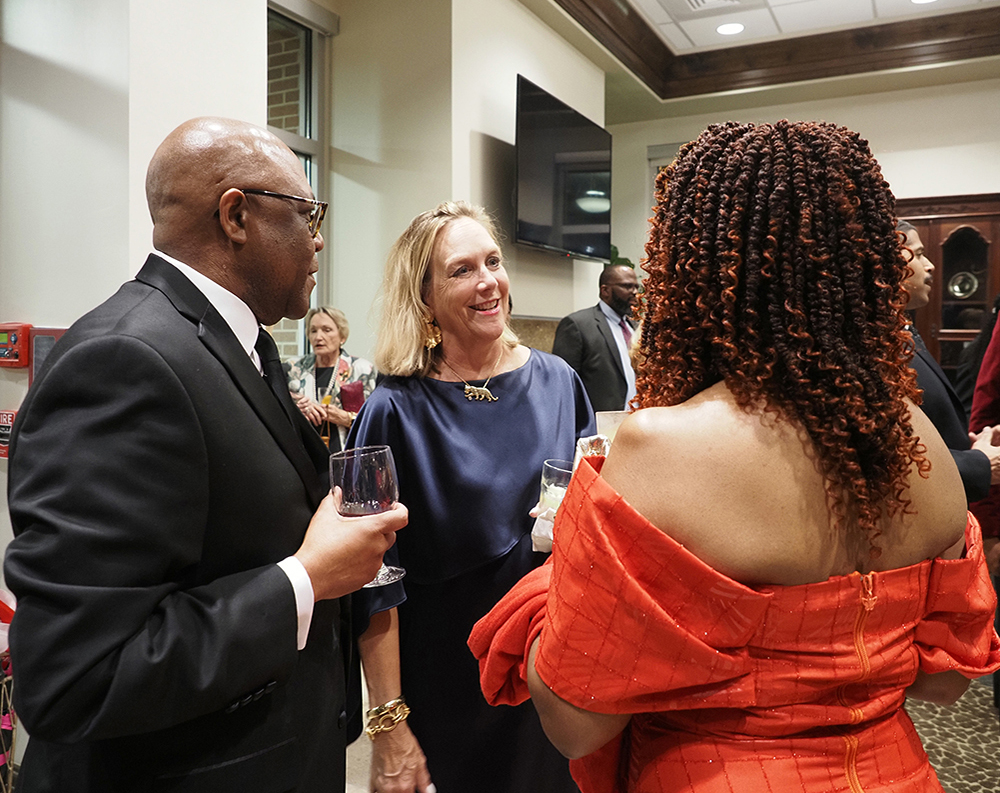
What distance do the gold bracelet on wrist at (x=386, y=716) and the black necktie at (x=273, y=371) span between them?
0.66 metres

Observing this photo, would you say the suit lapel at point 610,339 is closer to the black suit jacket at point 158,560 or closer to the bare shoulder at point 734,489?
the black suit jacket at point 158,560

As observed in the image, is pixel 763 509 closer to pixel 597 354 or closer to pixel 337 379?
pixel 337 379

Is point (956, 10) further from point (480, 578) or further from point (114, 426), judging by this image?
point (114, 426)

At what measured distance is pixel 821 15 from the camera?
5.93 meters

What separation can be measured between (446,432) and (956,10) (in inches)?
246

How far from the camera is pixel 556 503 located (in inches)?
60.4

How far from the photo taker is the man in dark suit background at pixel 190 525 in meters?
0.86

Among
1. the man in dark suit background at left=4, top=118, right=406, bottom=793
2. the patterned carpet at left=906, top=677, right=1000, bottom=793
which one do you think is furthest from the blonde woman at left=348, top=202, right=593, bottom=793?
the patterned carpet at left=906, top=677, right=1000, bottom=793

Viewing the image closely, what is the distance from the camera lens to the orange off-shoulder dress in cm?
91

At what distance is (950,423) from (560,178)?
3.52 m

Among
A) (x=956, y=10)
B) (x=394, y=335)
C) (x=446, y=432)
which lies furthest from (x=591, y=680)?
(x=956, y=10)

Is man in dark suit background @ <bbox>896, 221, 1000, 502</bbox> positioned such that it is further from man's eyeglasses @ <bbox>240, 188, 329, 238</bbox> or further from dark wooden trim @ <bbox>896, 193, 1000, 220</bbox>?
dark wooden trim @ <bbox>896, 193, 1000, 220</bbox>

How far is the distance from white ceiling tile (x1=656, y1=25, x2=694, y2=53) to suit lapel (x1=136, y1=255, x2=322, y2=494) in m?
6.04

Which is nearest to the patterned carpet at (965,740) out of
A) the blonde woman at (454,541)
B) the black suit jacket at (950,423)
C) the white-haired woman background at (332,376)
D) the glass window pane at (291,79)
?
the black suit jacket at (950,423)
